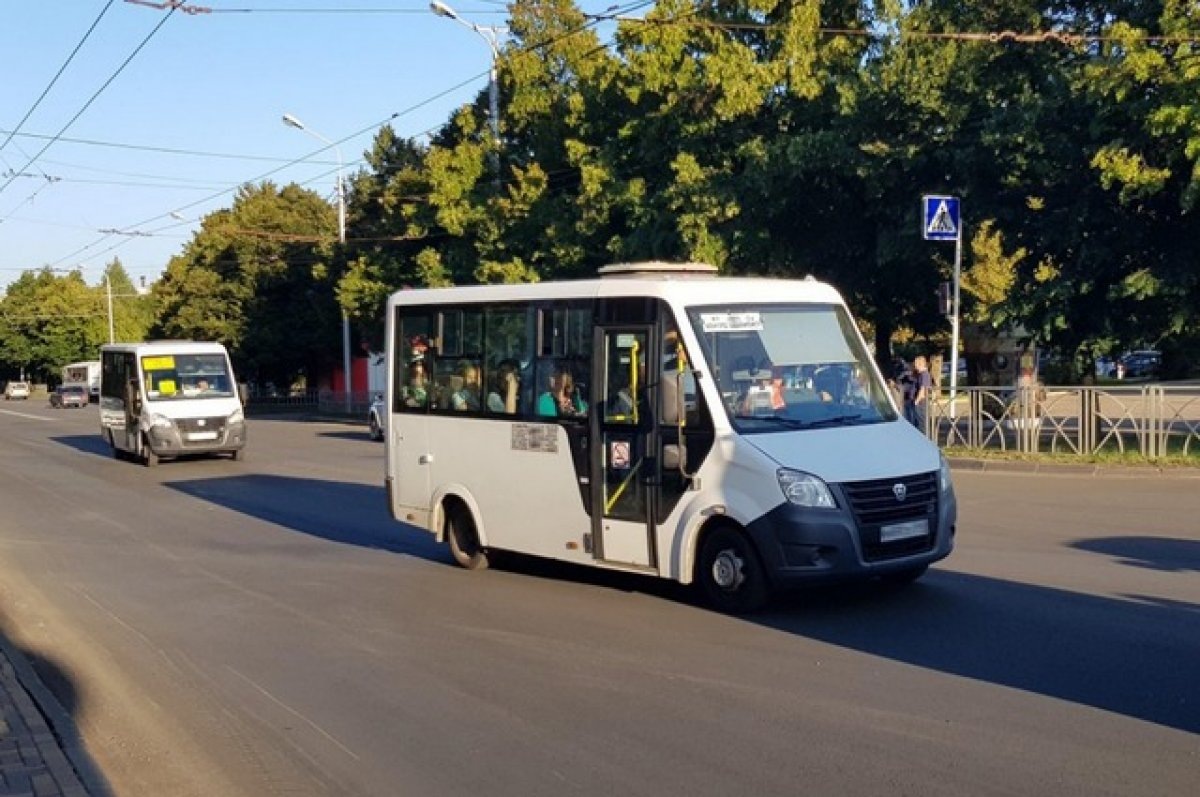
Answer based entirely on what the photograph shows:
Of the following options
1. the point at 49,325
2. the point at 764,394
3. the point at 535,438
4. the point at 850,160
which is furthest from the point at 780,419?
the point at 49,325

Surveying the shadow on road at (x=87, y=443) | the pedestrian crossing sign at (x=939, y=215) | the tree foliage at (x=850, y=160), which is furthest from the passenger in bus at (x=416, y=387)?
the shadow on road at (x=87, y=443)

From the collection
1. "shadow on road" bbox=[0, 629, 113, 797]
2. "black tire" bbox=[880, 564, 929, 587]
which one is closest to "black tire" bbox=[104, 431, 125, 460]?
"shadow on road" bbox=[0, 629, 113, 797]

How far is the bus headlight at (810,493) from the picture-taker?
8.61 m

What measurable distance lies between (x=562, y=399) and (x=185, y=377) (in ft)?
58.1

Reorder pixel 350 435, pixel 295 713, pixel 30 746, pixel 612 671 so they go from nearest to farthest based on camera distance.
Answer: pixel 30 746, pixel 295 713, pixel 612 671, pixel 350 435

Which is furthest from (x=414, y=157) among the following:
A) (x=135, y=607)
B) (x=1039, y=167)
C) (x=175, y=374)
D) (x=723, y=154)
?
(x=135, y=607)

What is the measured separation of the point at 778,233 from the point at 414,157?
28.5m

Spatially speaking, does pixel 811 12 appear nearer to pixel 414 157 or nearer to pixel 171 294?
pixel 414 157

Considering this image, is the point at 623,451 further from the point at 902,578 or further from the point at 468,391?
the point at 902,578

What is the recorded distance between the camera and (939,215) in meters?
21.0

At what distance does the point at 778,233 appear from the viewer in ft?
94.6

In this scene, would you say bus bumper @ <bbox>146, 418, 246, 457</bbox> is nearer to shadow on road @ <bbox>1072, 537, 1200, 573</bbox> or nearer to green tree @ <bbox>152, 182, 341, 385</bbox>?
shadow on road @ <bbox>1072, 537, 1200, 573</bbox>

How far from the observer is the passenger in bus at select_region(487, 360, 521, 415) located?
431 inches

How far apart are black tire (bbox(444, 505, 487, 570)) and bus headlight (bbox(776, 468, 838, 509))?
12.8 feet
